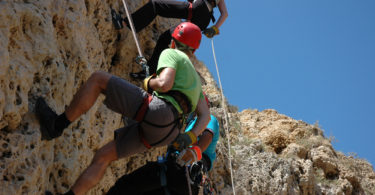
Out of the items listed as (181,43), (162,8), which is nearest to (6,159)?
(181,43)

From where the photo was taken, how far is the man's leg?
13.7 feet

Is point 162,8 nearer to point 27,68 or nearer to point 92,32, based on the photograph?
point 92,32

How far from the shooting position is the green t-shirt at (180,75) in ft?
14.8

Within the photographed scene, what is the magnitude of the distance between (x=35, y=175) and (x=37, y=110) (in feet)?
2.00

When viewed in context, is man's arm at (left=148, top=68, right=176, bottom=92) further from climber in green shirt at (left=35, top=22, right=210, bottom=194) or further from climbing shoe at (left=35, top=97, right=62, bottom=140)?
climbing shoe at (left=35, top=97, right=62, bottom=140)

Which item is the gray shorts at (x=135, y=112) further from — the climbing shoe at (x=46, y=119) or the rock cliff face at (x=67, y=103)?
the rock cliff face at (x=67, y=103)

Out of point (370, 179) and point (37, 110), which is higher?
point (370, 179)

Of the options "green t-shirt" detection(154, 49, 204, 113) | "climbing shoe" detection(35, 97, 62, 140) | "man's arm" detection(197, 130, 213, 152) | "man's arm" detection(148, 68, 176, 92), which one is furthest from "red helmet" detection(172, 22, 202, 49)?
"climbing shoe" detection(35, 97, 62, 140)

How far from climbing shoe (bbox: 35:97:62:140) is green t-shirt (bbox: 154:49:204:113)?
988 millimetres

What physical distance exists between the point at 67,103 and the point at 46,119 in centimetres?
74

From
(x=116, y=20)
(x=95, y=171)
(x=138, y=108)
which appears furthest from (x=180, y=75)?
(x=116, y=20)

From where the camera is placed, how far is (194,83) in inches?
186

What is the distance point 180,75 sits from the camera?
15.1ft

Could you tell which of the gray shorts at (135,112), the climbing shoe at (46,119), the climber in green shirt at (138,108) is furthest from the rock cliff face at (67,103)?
the gray shorts at (135,112)
